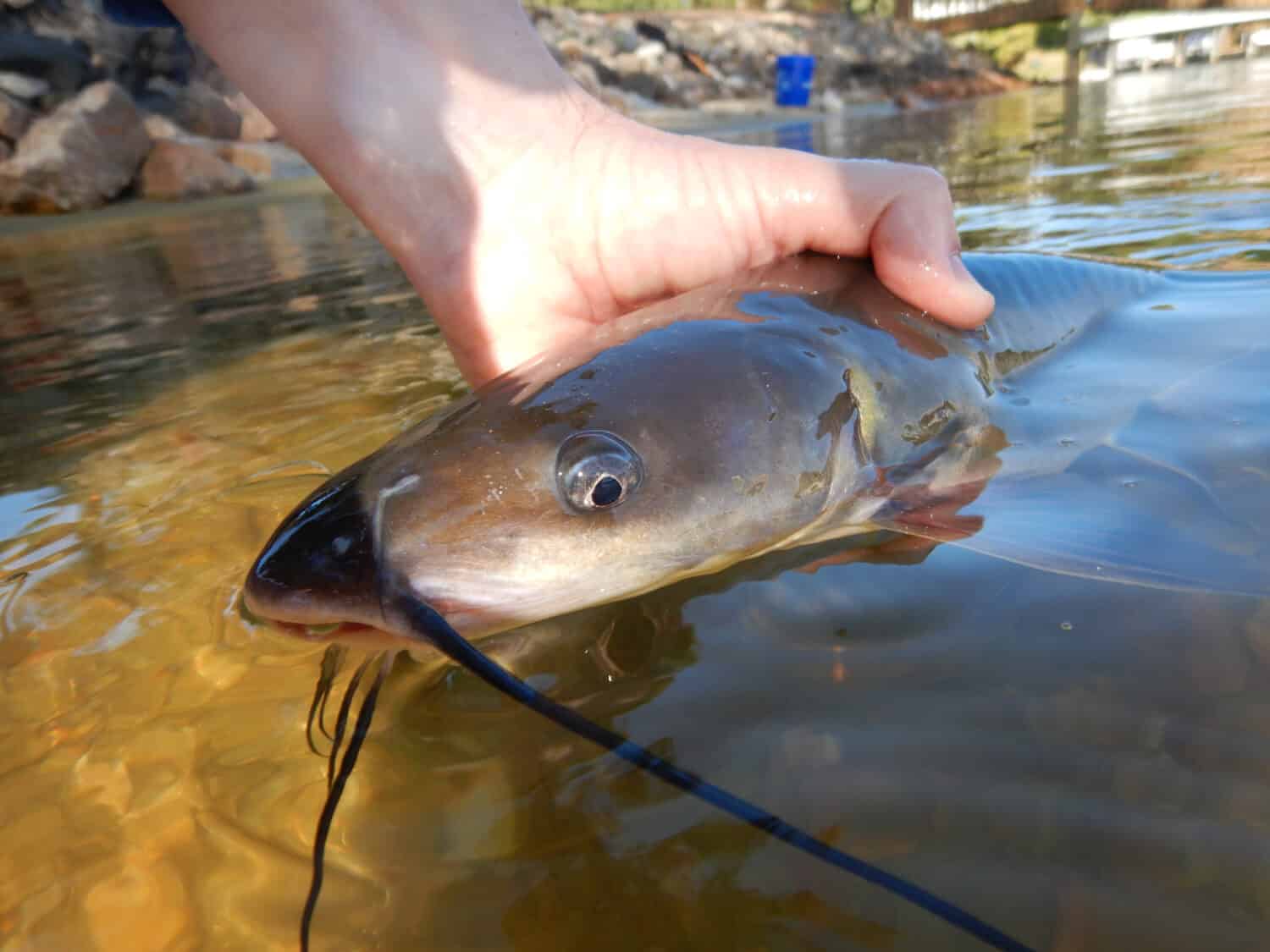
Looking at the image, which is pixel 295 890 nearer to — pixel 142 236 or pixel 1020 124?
pixel 142 236

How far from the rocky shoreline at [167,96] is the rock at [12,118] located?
0.02m

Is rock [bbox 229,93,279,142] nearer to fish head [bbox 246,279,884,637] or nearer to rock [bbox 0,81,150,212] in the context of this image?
rock [bbox 0,81,150,212]

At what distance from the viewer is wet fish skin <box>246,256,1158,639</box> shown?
135cm

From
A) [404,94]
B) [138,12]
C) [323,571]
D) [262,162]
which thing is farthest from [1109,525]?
[262,162]

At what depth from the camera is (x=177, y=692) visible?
59.9 inches

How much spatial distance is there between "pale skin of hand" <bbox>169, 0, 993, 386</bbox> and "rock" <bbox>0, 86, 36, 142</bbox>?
12.0 m

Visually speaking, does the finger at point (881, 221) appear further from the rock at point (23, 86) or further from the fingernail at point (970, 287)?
the rock at point (23, 86)

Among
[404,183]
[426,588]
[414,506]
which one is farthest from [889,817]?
[404,183]

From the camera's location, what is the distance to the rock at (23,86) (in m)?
12.6

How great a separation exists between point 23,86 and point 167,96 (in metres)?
2.33

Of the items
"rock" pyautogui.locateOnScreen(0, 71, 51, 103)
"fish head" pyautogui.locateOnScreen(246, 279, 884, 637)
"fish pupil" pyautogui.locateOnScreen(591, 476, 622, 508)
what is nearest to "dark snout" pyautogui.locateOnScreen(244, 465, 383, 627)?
"fish head" pyautogui.locateOnScreen(246, 279, 884, 637)

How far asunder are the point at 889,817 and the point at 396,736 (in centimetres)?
71

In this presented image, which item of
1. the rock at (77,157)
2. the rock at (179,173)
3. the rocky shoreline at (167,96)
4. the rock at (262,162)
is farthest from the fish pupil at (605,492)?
the rock at (262,162)

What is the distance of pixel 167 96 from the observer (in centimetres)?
1481
